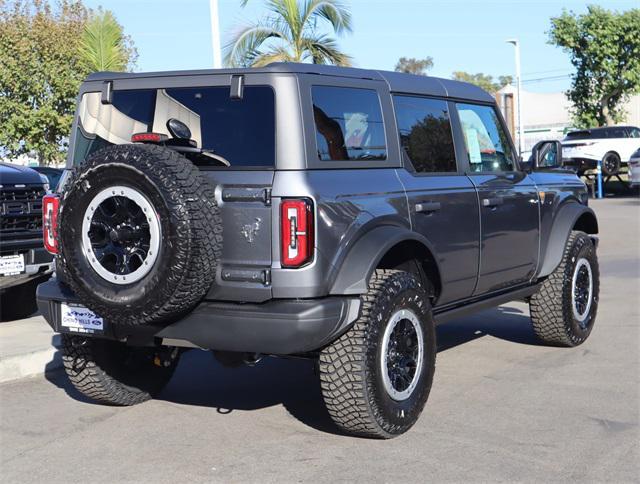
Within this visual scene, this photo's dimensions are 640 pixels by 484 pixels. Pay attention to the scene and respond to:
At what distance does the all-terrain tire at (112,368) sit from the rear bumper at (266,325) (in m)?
0.79

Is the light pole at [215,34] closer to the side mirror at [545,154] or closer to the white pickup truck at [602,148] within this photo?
the side mirror at [545,154]

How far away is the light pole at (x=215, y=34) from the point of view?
14.9 meters

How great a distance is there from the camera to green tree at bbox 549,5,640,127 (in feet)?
115

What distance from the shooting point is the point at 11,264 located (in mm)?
8000

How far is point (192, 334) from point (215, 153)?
979 millimetres

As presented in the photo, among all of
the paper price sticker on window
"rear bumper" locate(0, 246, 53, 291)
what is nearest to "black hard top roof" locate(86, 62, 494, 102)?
the paper price sticker on window

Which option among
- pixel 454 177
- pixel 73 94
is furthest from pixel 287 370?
pixel 73 94

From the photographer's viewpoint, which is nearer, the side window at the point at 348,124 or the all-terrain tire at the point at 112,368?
the side window at the point at 348,124

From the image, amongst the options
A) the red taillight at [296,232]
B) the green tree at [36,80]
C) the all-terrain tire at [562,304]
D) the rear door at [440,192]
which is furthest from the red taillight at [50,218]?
the green tree at [36,80]

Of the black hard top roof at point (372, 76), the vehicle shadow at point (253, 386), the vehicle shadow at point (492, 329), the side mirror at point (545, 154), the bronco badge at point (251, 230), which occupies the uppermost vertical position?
the black hard top roof at point (372, 76)

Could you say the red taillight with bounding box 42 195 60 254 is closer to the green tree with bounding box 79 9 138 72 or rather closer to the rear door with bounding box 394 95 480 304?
the rear door with bounding box 394 95 480 304

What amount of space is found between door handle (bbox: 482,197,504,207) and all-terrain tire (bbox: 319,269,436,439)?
1.31 meters

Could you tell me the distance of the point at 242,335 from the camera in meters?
4.73

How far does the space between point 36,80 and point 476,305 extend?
19841 mm
